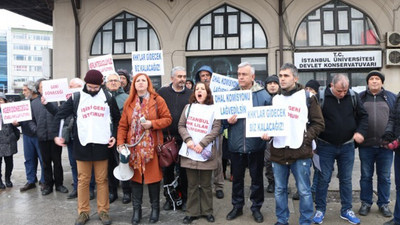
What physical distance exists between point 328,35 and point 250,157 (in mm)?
9705

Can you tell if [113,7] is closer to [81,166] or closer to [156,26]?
[156,26]

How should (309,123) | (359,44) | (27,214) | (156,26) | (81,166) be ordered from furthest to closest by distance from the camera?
(156,26) < (359,44) < (27,214) < (81,166) < (309,123)

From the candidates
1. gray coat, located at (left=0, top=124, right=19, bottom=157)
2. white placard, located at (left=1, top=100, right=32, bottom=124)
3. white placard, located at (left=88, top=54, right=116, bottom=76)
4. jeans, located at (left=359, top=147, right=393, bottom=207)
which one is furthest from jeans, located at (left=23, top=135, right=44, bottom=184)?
jeans, located at (left=359, top=147, right=393, bottom=207)

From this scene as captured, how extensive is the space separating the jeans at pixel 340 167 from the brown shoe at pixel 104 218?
2.90m

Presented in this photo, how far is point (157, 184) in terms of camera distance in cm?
480

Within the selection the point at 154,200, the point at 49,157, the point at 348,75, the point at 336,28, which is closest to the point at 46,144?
the point at 49,157

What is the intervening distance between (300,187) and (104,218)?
2.67 m

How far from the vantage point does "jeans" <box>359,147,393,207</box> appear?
4.85 meters

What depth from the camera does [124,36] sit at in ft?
45.8

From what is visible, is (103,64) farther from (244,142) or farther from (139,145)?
(244,142)

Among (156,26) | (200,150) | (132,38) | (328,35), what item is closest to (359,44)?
(328,35)

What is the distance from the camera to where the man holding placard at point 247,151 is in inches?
186

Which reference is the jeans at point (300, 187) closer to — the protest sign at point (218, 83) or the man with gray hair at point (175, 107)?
the man with gray hair at point (175, 107)

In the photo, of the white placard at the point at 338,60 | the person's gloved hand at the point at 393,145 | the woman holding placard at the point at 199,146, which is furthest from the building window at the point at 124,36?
the person's gloved hand at the point at 393,145
